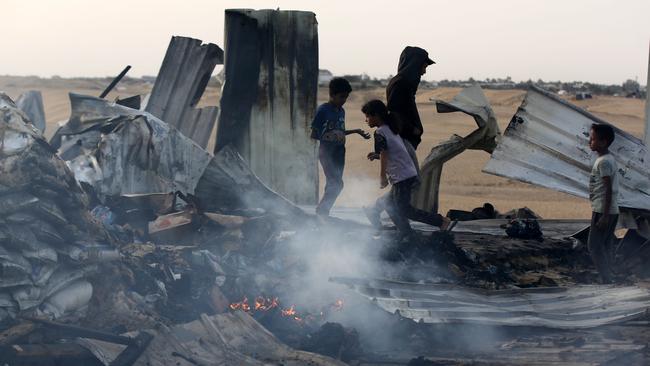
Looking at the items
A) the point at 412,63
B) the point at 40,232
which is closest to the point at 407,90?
the point at 412,63

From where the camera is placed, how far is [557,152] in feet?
28.0

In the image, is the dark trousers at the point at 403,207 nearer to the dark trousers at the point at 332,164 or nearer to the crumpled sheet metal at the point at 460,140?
the dark trousers at the point at 332,164

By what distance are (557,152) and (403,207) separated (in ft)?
5.84

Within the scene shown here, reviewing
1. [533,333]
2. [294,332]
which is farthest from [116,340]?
[533,333]

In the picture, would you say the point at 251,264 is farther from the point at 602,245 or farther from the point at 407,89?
the point at 602,245

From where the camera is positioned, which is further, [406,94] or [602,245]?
[406,94]

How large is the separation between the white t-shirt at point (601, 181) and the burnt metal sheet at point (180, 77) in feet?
20.1

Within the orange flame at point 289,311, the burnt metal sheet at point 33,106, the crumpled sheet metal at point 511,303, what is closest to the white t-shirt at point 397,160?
the crumpled sheet metal at point 511,303

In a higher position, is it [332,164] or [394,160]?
[394,160]

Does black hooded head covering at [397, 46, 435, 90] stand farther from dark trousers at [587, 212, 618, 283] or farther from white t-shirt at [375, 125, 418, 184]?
dark trousers at [587, 212, 618, 283]

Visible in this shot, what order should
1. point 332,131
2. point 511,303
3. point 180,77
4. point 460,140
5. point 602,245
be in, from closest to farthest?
point 511,303, point 602,245, point 332,131, point 460,140, point 180,77

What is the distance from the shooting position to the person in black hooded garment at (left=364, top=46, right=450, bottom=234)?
8688mm

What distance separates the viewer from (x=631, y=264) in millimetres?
8273

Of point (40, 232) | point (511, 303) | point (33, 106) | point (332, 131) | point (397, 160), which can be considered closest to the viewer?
point (40, 232)
